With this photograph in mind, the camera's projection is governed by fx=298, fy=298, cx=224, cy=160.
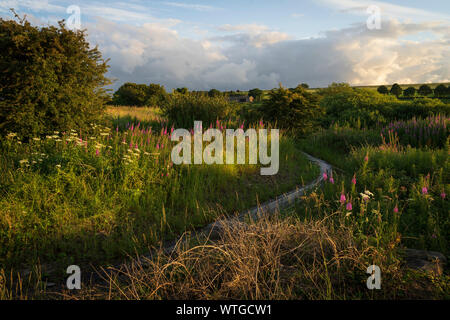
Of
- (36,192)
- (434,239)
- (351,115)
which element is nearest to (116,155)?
(36,192)

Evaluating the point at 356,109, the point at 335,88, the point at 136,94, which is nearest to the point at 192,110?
the point at 356,109

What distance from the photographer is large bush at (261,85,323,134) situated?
13.5 metres

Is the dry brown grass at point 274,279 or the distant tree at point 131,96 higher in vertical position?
the distant tree at point 131,96

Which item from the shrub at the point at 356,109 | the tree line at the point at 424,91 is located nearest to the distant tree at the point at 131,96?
the shrub at the point at 356,109

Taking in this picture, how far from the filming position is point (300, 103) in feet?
44.5

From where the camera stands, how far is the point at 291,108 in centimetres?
1340

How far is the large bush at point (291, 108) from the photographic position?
530 inches

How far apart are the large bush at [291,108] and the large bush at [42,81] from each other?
25.5 ft

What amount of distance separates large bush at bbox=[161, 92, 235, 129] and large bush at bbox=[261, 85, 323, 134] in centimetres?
216

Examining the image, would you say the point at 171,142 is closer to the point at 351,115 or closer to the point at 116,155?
the point at 116,155

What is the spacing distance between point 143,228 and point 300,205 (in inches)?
118

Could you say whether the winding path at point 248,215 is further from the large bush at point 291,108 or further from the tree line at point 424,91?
the tree line at point 424,91

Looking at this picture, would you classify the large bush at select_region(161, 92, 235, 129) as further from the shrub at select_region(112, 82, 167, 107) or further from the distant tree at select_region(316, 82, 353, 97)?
the shrub at select_region(112, 82, 167, 107)

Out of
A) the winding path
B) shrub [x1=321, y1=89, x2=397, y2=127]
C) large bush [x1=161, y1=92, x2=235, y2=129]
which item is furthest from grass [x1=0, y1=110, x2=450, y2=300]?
shrub [x1=321, y1=89, x2=397, y2=127]
